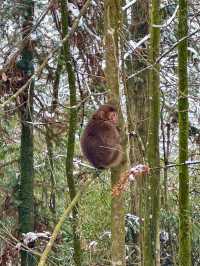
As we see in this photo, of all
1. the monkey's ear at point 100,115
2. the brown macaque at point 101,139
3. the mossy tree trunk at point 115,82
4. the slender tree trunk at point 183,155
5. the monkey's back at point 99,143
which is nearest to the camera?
the mossy tree trunk at point 115,82

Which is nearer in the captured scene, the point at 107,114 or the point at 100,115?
the point at 107,114

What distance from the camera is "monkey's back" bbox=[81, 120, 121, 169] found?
14.9 feet

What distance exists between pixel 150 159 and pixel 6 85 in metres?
2.56

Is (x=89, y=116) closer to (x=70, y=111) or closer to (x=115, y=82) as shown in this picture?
(x=70, y=111)

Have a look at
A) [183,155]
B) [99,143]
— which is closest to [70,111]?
[99,143]

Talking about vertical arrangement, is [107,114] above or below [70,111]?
below

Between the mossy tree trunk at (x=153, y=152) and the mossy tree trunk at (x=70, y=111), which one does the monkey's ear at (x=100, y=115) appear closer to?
the mossy tree trunk at (x=153, y=152)

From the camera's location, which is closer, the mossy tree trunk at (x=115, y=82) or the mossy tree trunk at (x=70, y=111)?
the mossy tree trunk at (x=115, y=82)

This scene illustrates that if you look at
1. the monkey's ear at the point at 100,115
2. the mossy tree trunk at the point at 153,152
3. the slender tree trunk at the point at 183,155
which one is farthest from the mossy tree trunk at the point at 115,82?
the monkey's ear at the point at 100,115

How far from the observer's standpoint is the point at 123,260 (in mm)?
3709

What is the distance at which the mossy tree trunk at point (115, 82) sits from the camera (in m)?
3.57

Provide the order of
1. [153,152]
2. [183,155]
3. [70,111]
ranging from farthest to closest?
[70,111] < [153,152] < [183,155]

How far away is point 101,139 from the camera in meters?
4.96

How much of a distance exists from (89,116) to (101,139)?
1.92 m
